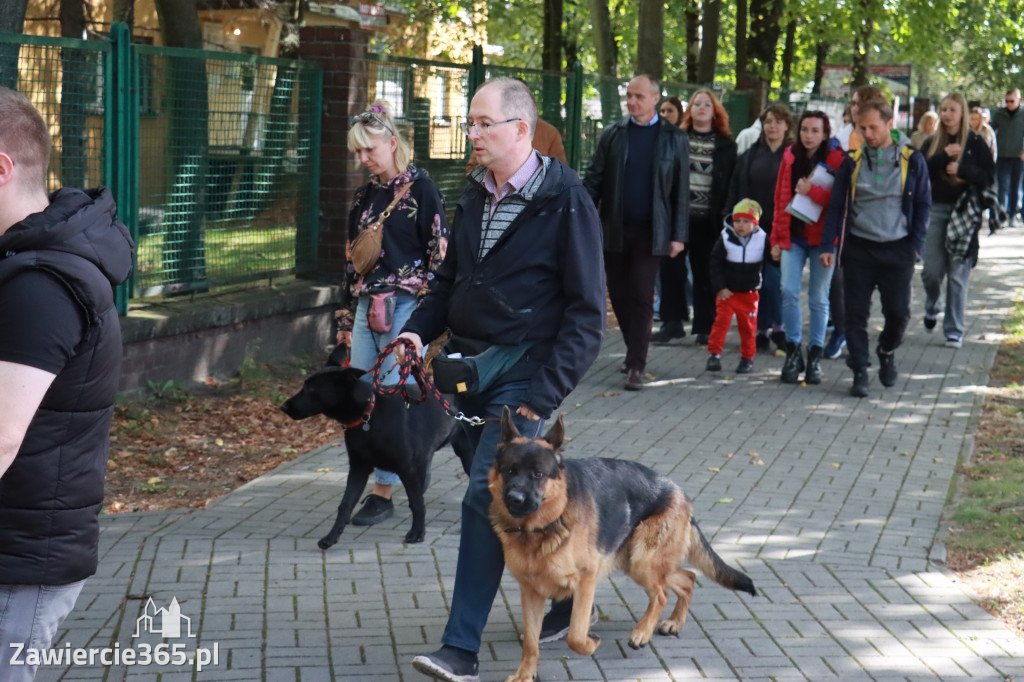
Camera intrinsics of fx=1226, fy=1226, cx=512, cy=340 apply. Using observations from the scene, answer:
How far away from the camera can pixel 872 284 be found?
967 cm

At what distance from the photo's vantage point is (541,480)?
409cm

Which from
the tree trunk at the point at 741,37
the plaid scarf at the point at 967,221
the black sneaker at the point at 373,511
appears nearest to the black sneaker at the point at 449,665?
the black sneaker at the point at 373,511

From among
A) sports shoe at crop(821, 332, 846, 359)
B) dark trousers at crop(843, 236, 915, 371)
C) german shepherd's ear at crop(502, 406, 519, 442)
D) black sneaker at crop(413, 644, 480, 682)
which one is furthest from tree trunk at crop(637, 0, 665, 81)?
black sneaker at crop(413, 644, 480, 682)

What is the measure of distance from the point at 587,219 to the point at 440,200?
Answer: 7.78 ft

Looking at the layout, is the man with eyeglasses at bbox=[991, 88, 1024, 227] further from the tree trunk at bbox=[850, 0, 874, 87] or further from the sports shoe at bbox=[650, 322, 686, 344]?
the sports shoe at bbox=[650, 322, 686, 344]

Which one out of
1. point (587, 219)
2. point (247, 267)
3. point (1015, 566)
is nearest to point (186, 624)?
point (587, 219)

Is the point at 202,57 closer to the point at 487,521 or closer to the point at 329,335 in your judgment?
the point at 329,335

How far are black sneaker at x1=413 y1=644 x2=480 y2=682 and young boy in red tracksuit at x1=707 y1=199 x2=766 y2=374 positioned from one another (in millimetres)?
6722

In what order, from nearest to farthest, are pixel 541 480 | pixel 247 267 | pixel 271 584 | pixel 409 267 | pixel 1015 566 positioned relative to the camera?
pixel 541 480 < pixel 271 584 < pixel 1015 566 < pixel 409 267 < pixel 247 267

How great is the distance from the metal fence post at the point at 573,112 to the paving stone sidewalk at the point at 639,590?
6.34 metres

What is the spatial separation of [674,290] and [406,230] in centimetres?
609

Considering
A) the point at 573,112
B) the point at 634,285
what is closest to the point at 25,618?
the point at 634,285

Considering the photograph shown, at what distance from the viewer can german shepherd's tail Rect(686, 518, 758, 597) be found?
488 centimetres

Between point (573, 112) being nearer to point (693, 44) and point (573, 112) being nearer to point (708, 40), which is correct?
point (708, 40)
